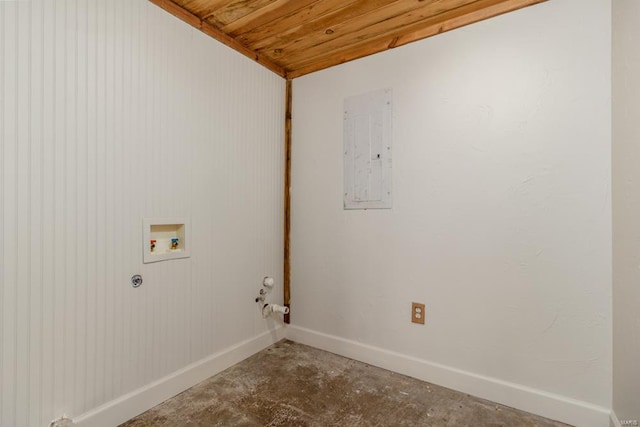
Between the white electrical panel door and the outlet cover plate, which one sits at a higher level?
the white electrical panel door

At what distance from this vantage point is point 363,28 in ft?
6.23

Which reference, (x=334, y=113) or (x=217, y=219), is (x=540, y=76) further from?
(x=217, y=219)

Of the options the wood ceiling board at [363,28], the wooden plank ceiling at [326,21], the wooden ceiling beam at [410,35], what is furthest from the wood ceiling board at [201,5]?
the wooden ceiling beam at [410,35]

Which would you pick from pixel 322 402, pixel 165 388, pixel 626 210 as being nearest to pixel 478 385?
pixel 322 402

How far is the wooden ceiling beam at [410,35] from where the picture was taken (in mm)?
1656

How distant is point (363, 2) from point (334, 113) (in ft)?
2.42

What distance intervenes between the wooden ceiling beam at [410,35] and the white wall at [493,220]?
5cm

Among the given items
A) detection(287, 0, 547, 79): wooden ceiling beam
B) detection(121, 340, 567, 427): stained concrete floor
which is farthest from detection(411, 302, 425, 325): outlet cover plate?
detection(287, 0, 547, 79): wooden ceiling beam

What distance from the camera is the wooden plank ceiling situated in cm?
167

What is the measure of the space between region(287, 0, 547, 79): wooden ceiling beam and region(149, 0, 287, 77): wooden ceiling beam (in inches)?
7.0

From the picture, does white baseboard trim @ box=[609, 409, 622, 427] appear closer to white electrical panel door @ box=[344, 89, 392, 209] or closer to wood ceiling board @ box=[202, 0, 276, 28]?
white electrical panel door @ box=[344, 89, 392, 209]

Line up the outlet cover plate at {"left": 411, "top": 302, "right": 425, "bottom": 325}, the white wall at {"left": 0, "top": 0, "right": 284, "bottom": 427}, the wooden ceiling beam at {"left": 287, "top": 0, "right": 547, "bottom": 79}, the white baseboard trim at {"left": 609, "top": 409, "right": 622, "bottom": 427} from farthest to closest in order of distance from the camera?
the outlet cover plate at {"left": 411, "top": 302, "right": 425, "bottom": 325}, the wooden ceiling beam at {"left": 287, "top": 0, "right": 547, "bottom": 79}, the white baseboard trim at {"left": 609, "top": 409, "right": 622, "bottom": 427}, the white wall at {"left": 0, "top": 0, "right": 284, "bottom": 427}

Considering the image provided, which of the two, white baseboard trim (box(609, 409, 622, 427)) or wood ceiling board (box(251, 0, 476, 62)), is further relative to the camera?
wood ceiling board (box(251, 0, 476, 62))

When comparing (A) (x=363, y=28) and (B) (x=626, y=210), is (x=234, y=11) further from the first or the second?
(B) (x=626, y=210)
